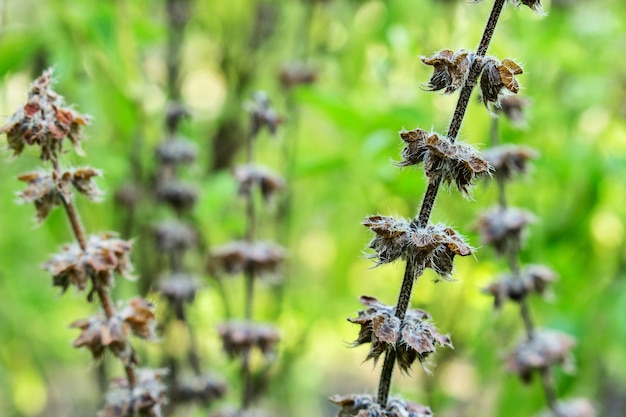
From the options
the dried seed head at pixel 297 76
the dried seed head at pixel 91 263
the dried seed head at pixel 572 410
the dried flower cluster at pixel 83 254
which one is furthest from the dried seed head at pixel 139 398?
the dried seed head at pixel 297 76

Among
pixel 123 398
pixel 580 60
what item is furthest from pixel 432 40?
pixel 123 398

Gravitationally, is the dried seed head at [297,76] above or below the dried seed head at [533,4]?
above

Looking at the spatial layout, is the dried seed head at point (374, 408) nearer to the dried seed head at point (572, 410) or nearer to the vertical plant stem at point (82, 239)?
the vertical plant stem at point (82, 239)

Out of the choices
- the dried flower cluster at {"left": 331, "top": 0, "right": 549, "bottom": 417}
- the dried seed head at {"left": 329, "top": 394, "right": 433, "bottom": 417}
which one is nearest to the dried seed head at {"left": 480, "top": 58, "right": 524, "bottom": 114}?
the dried flower cluster at {"left": 331, "top": 0, "right": 549, "bottom": 417}

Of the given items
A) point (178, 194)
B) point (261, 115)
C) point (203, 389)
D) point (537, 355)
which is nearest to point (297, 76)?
point (178, 194)

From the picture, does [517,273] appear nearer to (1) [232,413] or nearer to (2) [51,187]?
(1) [232,413]

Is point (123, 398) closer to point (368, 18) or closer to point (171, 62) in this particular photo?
point (368, 18)
